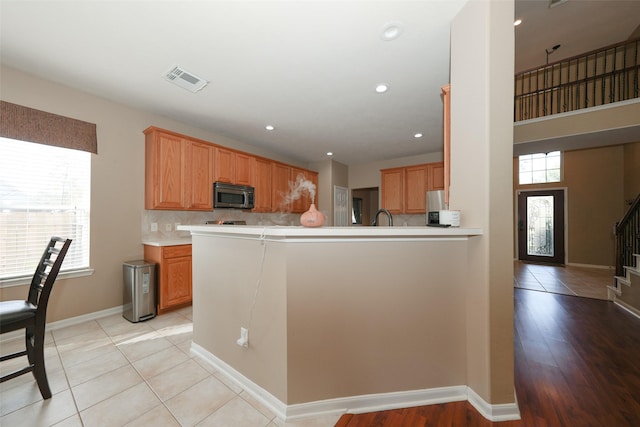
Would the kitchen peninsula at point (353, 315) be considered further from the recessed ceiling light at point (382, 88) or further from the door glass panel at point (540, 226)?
the door glass panel at point (540, 226)

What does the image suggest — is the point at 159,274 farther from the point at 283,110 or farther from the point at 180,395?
the point at 283,110

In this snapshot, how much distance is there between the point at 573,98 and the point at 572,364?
5.15 meters

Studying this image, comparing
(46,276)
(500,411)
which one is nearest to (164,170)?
(46,276)

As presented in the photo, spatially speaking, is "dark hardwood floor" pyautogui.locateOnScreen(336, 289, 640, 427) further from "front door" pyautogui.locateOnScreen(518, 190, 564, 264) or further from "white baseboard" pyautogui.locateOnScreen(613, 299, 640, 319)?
"front door" pyautogui.locateOnScreen(518, 190, 564, 264)

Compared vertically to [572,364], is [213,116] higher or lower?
higher

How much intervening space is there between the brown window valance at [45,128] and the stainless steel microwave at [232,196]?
148 cm

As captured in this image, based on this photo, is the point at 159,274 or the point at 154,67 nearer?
the point at 154,67

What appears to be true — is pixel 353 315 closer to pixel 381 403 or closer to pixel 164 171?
pixel 381 403

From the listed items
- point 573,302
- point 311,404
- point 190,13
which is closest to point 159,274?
point 311,404

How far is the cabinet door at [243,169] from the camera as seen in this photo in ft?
13.8

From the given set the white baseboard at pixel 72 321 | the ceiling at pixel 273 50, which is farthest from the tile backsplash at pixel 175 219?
the ceiling at pixel 273 50

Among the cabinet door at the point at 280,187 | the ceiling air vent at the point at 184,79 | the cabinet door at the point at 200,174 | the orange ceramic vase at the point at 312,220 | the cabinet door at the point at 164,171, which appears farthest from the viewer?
the cabinet door at the point at 280,187

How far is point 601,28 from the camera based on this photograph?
3359mm

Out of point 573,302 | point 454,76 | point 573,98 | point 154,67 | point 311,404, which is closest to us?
point 311,404
